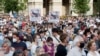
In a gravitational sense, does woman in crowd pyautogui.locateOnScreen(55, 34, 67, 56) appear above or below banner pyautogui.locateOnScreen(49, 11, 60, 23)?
above

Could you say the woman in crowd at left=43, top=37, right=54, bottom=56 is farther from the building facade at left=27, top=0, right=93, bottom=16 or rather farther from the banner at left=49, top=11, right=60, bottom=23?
the building facade at left=27, top=0, right=93, bottom=16

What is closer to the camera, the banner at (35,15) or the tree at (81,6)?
the banner at (35,15)

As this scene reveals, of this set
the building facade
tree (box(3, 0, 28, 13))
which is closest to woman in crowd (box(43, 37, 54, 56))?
tree (box(3, 0, 28, 13))

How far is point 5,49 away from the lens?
10430 millimetres

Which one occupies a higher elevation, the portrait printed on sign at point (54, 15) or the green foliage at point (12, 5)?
the portrait printed on sign at point (54, 15)

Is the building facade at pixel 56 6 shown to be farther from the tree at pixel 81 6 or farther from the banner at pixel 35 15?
the banner at pixel 35 15

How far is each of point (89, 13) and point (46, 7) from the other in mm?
8421

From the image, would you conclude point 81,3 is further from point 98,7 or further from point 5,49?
point 5,49

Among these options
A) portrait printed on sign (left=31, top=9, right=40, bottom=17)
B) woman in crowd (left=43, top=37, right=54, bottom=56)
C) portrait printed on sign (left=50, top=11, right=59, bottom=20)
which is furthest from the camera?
portrait printed on sign (left=50, top=11, right=59, bottom=20)

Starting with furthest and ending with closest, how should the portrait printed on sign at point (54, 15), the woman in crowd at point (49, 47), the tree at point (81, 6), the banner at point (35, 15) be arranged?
1. the tree at point (81, 6)
2. the portrait printed on sign at point (54, 15)
3. the banner at point (35, 15)
4. the woman in crowd at point (49, 47)

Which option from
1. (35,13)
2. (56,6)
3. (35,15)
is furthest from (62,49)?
(56,6)

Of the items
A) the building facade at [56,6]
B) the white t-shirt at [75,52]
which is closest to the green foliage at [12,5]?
the building facade at [56,6]

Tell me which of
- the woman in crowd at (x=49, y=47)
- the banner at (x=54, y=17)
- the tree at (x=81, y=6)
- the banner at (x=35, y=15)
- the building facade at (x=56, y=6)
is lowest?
the building facade at (x=56, y=6)

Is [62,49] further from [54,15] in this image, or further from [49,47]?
[54,15]
